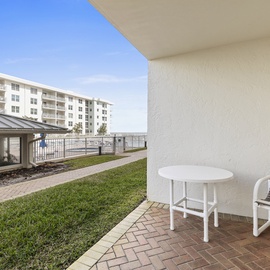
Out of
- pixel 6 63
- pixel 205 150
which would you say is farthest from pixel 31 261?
pixel 6 63

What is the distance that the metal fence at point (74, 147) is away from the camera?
1037 centimetres

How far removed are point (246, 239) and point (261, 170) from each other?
3.75 ft

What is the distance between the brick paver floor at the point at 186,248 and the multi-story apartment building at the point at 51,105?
41.2m

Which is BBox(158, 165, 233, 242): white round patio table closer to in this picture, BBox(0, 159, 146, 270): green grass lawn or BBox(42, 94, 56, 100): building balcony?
BBox(0, 159, 146, 270): green grass lawn

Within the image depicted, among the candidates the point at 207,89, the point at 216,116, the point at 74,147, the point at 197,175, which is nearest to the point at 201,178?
the point at 197,175

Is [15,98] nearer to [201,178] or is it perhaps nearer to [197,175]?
[197,175]

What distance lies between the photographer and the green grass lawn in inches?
89.1

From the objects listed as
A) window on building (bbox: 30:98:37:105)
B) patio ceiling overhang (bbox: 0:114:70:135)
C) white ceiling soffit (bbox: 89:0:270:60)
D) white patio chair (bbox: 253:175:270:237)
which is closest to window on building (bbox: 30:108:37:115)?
window on building (bbox: 30:98:37:105)

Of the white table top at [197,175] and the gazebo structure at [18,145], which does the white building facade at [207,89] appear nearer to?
the white table top at [197,175]

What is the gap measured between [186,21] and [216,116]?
64.5 inches

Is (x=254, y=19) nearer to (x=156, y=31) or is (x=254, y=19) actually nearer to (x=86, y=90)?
(x=156, y=31)

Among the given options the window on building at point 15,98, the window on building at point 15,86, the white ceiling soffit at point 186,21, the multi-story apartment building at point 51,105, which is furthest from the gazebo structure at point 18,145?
the window on building at point 15,86

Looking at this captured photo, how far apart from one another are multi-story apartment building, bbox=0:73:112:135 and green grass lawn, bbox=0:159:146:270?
3895 centimetres

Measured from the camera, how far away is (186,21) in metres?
2.60
